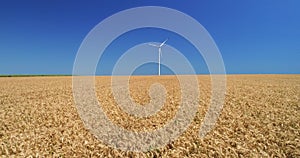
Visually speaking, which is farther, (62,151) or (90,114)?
(90,114)

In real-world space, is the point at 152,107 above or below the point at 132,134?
above

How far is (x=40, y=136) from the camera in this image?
6.81m

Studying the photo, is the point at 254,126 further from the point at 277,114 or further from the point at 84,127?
the point at 84,127

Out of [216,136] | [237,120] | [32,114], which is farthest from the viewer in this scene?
[32,114]

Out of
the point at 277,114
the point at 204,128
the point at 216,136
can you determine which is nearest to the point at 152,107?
the point at 204,128

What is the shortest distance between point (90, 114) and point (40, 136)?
3.14 m

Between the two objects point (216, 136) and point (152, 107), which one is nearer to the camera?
point (216, 136)

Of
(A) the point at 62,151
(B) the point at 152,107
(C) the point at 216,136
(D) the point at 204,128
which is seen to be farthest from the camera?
(B) the point at 152,107

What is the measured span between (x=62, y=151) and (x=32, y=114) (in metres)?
4.99

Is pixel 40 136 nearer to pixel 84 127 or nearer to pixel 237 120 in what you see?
pixel 84 127

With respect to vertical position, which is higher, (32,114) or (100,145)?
(32,114)

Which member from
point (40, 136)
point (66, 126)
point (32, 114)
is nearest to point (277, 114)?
point (66, 126)

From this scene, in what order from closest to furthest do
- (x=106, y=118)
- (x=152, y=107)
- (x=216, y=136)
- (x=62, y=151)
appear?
(x=62, y=151) < (x=216, y=136) < (x=106, y=118) < (x=152, y=107)

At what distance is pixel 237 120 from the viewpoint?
8.39 m
